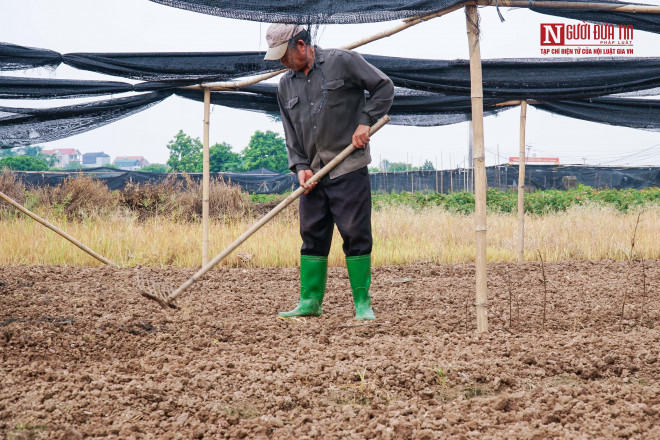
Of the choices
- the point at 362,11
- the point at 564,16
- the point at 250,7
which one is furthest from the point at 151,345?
the point at 564,16

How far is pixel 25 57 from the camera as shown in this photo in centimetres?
421

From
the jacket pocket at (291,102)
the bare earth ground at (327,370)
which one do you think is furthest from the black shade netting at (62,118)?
the jacket pocket at (291,102)

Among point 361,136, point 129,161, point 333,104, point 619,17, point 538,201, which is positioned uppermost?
point 129,161

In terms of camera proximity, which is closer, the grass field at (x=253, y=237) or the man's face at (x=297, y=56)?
the man's face at (x=297, y=56)

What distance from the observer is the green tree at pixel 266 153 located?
39.4 meters

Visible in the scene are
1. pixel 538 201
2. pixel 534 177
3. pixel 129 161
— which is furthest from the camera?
pixel 129 161

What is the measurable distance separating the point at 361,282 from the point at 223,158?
129ft

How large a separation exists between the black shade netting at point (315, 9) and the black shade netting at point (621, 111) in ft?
9.91

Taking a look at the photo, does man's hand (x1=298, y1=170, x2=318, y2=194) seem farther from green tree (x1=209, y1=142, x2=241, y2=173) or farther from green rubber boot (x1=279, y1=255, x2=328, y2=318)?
green tree (x1=209, y1=142, x2=241, y2=173)

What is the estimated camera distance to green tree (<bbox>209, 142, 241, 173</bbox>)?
134ft

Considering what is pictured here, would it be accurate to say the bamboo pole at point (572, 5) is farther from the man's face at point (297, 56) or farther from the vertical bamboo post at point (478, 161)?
the man's face at point (297, 56)

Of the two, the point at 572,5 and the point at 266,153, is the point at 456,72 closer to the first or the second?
the point at 572,5

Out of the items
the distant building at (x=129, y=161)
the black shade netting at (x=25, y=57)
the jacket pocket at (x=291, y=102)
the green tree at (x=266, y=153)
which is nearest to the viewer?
the jacket pocket at (x=291, y=102)

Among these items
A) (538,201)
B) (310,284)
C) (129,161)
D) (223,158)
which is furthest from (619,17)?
(129,161)
